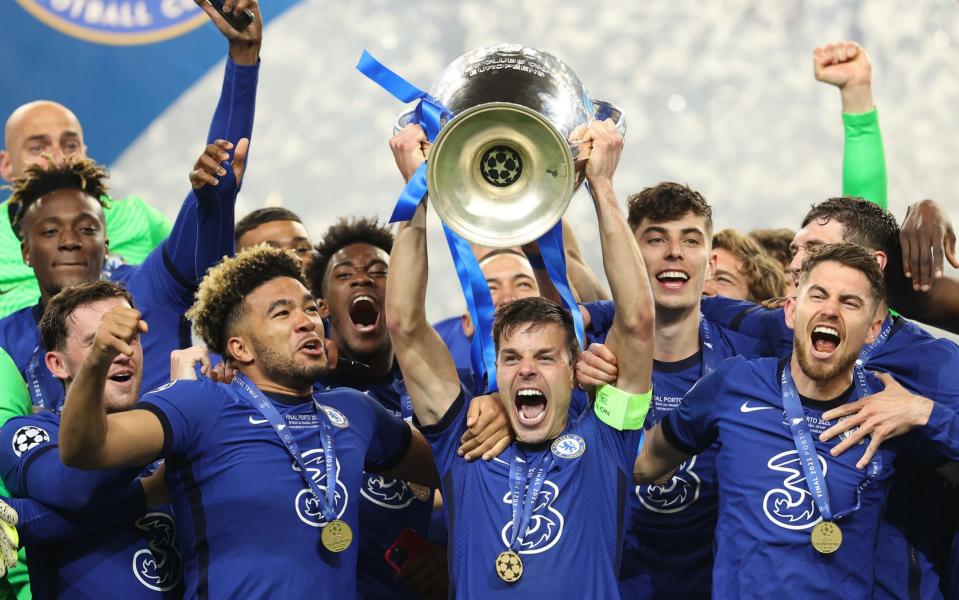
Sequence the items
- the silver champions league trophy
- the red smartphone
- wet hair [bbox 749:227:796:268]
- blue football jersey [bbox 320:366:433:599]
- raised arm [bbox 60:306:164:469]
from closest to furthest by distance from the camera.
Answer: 1. raised arm [bbox 60:306:164:469]
2. the silver champions league trophy
3. the red smartphone
4. blue football jersey [bbox 320:366:433:599]
5. wet hair [bbox 749:227:796:268]

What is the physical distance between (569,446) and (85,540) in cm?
130

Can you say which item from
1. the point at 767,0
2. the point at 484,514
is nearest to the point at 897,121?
the point at 767,0

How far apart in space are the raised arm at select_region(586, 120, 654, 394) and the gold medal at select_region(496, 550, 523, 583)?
547 mm

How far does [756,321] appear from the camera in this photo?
4.09 m

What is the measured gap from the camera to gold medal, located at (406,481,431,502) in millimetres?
3957

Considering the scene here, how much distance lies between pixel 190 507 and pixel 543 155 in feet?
4.18

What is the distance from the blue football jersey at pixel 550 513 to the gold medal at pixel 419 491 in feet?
1.66

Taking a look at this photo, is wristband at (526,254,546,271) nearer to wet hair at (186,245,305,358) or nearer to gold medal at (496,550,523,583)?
wet hair at (186,245,305,358)

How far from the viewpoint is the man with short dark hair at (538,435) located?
3230 mm

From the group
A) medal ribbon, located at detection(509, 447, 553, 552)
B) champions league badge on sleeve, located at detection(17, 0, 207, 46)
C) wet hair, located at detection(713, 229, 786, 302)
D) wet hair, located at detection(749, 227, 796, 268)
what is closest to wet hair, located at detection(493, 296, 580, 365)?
medal ribbon, located at detection(509, 447, 553, 552)

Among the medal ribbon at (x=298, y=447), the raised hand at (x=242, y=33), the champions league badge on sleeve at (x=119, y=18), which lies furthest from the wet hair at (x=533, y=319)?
the champions league badge on sleeve at (x=119, y=18)

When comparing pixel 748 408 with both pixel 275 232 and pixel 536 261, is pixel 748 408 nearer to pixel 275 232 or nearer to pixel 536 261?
pixel 536 261

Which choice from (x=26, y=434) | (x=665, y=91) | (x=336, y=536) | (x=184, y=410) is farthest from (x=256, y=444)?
(x=665, y=91)

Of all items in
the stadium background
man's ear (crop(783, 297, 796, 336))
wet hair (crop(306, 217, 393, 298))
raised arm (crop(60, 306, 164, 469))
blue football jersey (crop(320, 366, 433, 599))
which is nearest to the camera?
raised arm (crop(60, 306, 164, 469))
